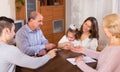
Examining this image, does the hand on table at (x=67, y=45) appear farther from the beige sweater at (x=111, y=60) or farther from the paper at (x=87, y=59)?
the beige sweater at (x=111, y=60)

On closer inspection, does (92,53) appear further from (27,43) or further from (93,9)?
(93,9)

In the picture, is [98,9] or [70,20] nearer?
[98,9]

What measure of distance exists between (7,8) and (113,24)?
3150 millimetres

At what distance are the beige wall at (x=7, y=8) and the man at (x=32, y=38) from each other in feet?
5.08

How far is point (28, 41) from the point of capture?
303 cm

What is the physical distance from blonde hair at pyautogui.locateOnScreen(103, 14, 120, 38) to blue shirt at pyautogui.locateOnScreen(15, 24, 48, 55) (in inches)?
45.2

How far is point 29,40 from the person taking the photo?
10.0 feet

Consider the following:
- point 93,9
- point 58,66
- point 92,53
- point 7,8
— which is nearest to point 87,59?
point 92,53

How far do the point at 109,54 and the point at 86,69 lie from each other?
0.24 meters

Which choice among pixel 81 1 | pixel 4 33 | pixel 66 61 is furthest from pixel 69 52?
pixel 81 1

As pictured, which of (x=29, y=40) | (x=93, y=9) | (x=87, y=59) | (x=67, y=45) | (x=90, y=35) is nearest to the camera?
(x=87, y=59)

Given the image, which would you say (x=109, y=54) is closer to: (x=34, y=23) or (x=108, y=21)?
(x=108, y=21)

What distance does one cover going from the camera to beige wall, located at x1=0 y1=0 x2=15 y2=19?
4.48 m

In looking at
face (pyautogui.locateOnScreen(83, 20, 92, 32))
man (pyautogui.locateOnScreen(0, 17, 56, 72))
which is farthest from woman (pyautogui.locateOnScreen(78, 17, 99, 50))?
man (pyautogui.locateOnScreen(0, 17, 56, 72))
